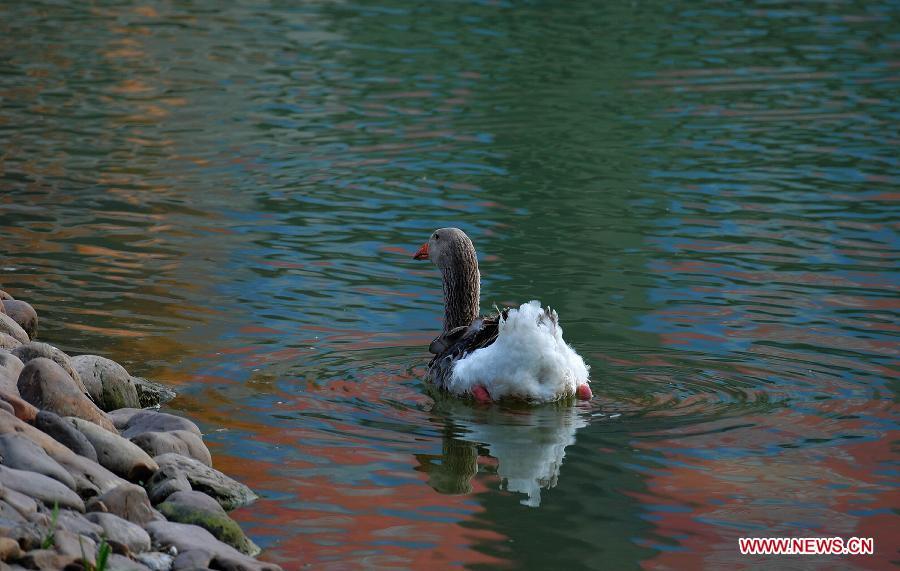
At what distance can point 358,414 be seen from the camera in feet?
33.9

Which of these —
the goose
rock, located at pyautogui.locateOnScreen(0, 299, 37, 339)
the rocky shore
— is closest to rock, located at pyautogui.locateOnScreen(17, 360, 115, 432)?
the rocky shore

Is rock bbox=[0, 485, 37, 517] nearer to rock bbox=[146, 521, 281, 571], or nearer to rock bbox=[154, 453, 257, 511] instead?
rock bbox=[146, 521, 281, 571]

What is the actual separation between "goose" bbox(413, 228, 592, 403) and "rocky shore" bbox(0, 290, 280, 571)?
2.21 metres

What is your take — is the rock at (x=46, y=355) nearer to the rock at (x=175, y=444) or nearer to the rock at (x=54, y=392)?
the rock at (x=54, y=392)

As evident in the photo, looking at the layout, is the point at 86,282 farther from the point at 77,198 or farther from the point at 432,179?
the point at 432,179

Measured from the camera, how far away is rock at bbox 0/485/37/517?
6852mm

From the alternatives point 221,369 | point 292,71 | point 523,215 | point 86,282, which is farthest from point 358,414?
point 292,71

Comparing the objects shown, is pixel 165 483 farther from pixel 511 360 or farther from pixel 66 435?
pixel 511 360

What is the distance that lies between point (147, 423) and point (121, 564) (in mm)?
2607

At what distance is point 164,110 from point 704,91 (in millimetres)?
9642

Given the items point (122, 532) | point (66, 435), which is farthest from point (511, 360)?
point (122, 532)

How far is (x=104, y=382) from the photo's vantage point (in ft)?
33.0

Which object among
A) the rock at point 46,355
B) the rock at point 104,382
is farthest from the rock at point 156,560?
the rock at point 104,382

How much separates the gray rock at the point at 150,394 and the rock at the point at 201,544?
3120 millimetres
